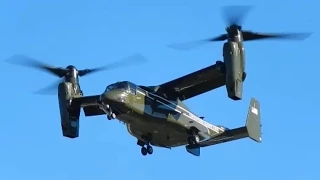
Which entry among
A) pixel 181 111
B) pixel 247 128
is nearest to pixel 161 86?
pixel 181 111

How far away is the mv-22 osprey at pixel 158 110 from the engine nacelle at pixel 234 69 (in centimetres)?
87

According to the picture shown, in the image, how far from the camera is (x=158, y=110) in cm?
4622

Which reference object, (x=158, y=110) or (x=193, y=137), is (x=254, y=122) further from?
(x=158, y=110)

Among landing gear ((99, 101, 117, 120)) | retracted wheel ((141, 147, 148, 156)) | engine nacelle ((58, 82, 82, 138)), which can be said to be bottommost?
retracted wheel ((141, 147, 148, 156))

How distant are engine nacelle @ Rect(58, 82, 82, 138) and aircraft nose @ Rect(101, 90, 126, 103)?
430cm

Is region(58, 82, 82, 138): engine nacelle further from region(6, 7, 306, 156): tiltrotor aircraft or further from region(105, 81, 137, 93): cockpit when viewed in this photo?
region(105, 81, 137, 93): cockpit

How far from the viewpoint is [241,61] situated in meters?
44.4

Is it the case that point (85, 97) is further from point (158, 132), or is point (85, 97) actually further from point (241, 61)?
point (241, 61)

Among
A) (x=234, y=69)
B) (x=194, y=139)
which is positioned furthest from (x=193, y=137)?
(x=234, y=69)

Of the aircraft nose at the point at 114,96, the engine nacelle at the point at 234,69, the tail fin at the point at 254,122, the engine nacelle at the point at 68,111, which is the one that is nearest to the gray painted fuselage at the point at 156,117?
the aircraft nose at the point at 114,96

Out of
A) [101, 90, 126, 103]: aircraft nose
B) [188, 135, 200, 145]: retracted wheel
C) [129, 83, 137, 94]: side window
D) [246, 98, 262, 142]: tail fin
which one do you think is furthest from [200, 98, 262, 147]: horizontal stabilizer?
[101, 90, 126, 103]: aircraft nose

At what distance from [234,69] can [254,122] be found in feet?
19.5

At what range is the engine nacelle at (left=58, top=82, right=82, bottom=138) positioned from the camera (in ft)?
159

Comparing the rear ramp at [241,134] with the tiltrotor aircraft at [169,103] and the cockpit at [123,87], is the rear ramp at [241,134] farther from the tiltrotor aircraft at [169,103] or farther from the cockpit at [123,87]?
the cockpit at [123,87]
